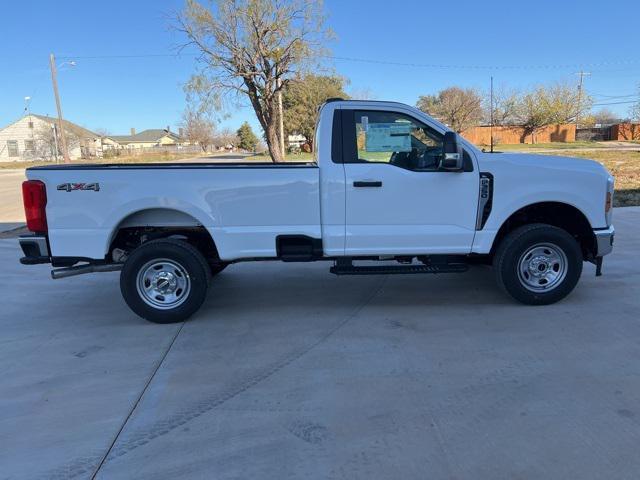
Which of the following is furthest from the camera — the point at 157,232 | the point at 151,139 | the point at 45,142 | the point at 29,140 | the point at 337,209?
the point at 151,139

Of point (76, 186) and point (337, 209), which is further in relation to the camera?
point (337, 209)

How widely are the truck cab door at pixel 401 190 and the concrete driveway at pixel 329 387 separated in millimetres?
765

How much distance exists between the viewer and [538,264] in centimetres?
531

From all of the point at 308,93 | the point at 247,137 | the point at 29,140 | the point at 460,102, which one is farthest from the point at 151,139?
the point at 308,93

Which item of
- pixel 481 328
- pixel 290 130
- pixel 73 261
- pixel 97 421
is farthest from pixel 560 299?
pixel 290 130

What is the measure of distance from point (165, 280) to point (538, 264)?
12.4ft

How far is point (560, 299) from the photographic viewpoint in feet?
17.6

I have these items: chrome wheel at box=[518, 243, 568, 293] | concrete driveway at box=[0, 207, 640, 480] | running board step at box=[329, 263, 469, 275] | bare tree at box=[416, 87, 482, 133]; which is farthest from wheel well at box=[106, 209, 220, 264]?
bare tree at box=[416, 87, 482, 133]

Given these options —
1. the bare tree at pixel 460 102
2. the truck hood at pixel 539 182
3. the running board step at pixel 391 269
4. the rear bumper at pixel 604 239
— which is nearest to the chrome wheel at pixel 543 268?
the rear bumper at pixel 604 239

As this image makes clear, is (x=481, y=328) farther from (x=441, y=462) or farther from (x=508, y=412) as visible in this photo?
(x=441, y=462)

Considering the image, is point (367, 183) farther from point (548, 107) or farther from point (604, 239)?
point (548, 107)

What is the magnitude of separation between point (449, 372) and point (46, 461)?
2725mm

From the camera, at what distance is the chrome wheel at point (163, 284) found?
5016mm

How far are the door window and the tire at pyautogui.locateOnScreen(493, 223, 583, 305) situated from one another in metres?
1.16
